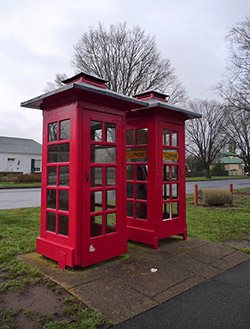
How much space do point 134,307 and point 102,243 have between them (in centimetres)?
131

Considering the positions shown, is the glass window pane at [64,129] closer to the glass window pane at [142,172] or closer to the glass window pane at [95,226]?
the glass window pane at [95,226]

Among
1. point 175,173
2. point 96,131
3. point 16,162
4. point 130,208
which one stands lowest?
point 130,208

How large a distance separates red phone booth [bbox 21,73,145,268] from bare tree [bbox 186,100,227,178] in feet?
114

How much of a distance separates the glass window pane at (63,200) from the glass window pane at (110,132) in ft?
3.44

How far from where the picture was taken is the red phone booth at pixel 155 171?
452 cm

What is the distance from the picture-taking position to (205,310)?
8.18 feet

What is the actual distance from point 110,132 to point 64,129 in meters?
0.74

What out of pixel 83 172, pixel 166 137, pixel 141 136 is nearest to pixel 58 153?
pixel 83 172

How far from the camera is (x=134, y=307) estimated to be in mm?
2520

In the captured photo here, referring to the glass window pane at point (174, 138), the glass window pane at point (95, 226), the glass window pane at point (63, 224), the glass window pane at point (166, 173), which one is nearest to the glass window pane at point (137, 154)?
the glass window pane at point (166, 173)

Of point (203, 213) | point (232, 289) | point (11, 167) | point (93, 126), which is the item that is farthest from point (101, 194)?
point (11, 167)

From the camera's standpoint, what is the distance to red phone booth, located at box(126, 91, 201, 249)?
4523mm

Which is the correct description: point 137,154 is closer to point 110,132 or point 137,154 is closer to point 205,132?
point 110,132

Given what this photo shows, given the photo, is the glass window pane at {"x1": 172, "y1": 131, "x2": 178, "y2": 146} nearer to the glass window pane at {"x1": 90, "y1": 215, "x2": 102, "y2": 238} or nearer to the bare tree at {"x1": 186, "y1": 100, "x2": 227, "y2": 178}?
the glass window pane at {"x1": 90, "y1": 215, "x2": 102, "y2": 238}
